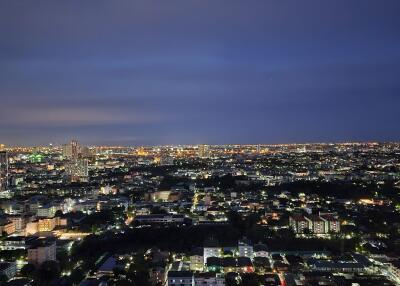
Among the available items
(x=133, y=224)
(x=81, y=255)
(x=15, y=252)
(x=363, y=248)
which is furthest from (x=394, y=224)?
(x=15, y=252)

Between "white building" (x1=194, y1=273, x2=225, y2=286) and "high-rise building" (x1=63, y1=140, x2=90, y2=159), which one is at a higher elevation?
"high-rise building" (x1=63, y1=140, x2=90, y2=159)

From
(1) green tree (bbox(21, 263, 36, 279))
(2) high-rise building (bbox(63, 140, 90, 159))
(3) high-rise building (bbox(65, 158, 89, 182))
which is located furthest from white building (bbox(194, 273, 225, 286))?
(2) high-rise building (bbox(63, 140, 90, 159))

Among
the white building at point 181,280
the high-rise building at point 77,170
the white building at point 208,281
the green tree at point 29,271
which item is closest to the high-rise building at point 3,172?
the high-rise building at point 77,170

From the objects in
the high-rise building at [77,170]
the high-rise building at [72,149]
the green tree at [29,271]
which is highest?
the high-rise building at [72,149]

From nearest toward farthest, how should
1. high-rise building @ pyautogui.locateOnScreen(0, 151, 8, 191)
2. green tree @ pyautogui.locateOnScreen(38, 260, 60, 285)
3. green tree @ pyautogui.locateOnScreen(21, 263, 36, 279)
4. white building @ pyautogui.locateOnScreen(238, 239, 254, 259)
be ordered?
green tree @ pyautogui.locateOnScreen(38, 260, 60, 285) < green tree @ pyautogui.locateOnScreen(21, 263, 36, 279) < white building @ pyautogui.locateOnScreen(238, 239, 254, 259) < high-rise building @ pyautogui.locateOnScreen(0, 151, 8, 191)

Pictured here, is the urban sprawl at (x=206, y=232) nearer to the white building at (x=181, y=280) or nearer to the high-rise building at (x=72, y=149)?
the white building at (x=181, y=280)

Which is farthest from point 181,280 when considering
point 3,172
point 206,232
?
point 3,172

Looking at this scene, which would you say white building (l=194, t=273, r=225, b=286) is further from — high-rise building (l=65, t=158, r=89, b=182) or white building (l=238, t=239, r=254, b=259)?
high-rise building (l=65, t=158, r=89, b=182)

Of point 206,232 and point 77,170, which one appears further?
point 77,170

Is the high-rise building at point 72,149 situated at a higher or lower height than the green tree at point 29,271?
higher

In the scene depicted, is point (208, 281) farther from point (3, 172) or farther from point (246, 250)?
point (3, 172)

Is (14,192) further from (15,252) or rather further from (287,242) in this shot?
(287,242)
